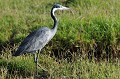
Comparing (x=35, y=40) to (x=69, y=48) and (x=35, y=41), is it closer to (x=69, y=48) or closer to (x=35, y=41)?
(x=35, y=41)

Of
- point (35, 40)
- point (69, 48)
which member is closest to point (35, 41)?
point (35, 40)

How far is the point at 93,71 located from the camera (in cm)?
686

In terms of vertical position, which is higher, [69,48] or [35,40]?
[35,40]

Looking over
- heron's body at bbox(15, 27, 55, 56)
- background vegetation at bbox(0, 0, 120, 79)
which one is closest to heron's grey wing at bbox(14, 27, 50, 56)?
heron's body at bbox(15, 27, 55, 56)

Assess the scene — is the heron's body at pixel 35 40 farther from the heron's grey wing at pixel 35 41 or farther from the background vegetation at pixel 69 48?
the background vegetation at pixel 69 48

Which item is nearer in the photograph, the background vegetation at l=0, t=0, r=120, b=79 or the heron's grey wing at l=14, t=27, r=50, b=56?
the background vegetation at l=0, t=0, r=120, b=79

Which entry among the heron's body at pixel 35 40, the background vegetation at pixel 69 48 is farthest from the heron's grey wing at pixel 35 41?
the background vegetation at pixel 69 48

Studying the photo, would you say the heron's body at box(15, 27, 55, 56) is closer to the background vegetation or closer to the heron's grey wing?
the heron's grey wing

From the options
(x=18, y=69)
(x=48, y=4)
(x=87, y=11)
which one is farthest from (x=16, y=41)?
(x=48, y=4)

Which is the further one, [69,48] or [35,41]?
[69,48]

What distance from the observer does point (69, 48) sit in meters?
8.02

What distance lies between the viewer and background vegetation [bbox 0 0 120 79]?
6996mm

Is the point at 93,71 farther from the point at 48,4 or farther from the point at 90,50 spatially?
the point at 48,4

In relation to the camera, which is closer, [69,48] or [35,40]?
[35,40]
